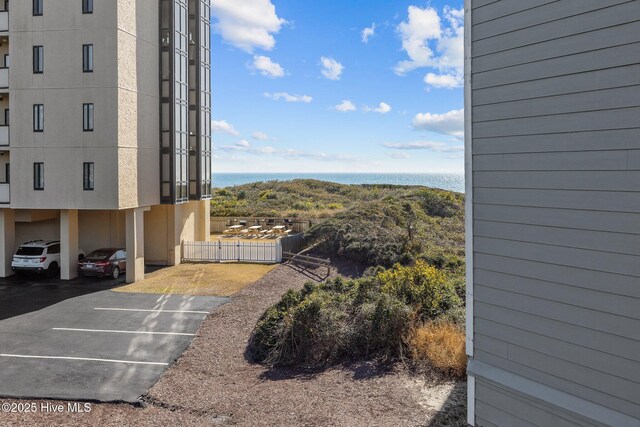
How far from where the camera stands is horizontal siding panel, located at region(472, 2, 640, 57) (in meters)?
4.76

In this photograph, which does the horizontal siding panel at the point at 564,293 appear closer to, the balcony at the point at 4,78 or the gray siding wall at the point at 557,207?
the gray siding wall at the point at 557,207

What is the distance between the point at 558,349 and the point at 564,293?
0.65 m

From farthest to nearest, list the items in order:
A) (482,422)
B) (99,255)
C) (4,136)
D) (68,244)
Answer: (99,255), (68,244), (4,136), (482,422)

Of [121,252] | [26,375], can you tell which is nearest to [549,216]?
[26,375]

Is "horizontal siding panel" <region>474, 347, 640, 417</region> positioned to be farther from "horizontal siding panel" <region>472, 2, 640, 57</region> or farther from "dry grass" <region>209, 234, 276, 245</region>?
"dry grass" <region>209, 234, 276, 245</region>

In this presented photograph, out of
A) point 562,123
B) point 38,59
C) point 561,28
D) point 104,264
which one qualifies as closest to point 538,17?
point 561,28

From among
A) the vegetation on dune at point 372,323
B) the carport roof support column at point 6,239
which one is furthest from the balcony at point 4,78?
the vegetation on dune at point 372,323

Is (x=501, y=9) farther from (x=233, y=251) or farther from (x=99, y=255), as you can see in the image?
(x=233, y=251)

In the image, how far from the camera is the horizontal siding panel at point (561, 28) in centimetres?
476

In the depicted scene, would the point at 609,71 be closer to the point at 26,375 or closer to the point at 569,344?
the point at 569,344

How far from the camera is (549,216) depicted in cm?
544

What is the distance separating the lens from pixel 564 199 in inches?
208

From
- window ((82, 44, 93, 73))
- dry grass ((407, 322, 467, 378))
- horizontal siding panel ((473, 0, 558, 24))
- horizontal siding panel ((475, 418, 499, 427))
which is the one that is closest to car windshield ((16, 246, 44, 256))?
window ((82, 44, 93, 73))

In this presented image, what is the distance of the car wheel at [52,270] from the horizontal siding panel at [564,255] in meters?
21.2
